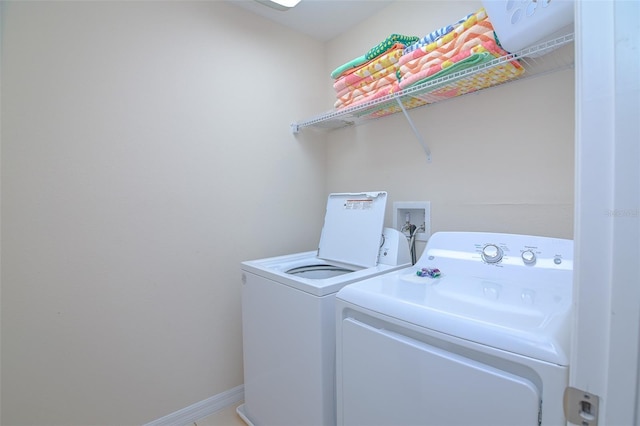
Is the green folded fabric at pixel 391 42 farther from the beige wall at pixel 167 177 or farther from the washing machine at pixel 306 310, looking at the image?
the washing machine at pixel 306 310

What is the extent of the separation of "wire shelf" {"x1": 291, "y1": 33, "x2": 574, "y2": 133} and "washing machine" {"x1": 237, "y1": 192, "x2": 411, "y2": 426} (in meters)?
0.54

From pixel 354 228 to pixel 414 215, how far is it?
402 millimetres

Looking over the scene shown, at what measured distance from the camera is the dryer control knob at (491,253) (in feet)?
3.99

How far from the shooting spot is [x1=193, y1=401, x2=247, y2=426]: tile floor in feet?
5.86

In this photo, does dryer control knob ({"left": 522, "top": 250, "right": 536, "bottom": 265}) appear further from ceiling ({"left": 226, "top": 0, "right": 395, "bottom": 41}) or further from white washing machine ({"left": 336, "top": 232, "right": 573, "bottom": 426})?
ceiling ({"left": 226, "top": 0, "right": 395, "bottom": 41})

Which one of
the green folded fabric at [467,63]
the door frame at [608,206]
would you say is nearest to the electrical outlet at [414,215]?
the green folded fabric at [467,63]

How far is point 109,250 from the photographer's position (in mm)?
1558

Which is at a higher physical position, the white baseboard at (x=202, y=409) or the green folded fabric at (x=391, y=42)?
the green folded fabric at (x=391, y=42)

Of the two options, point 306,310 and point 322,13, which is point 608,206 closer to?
point 306,310

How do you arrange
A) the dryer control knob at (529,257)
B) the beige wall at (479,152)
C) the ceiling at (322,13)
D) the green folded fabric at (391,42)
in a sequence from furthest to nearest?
the ceiling at (322,13)
the green folded fabric at (391,42)
the beige wall at (479,152)
the dryer control knob at (529,257)

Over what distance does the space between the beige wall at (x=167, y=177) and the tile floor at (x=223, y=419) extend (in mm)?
139

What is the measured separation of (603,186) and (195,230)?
1.84m

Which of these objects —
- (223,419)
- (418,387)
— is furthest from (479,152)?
(223,419)

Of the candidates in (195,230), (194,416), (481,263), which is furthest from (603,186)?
(194,416)
